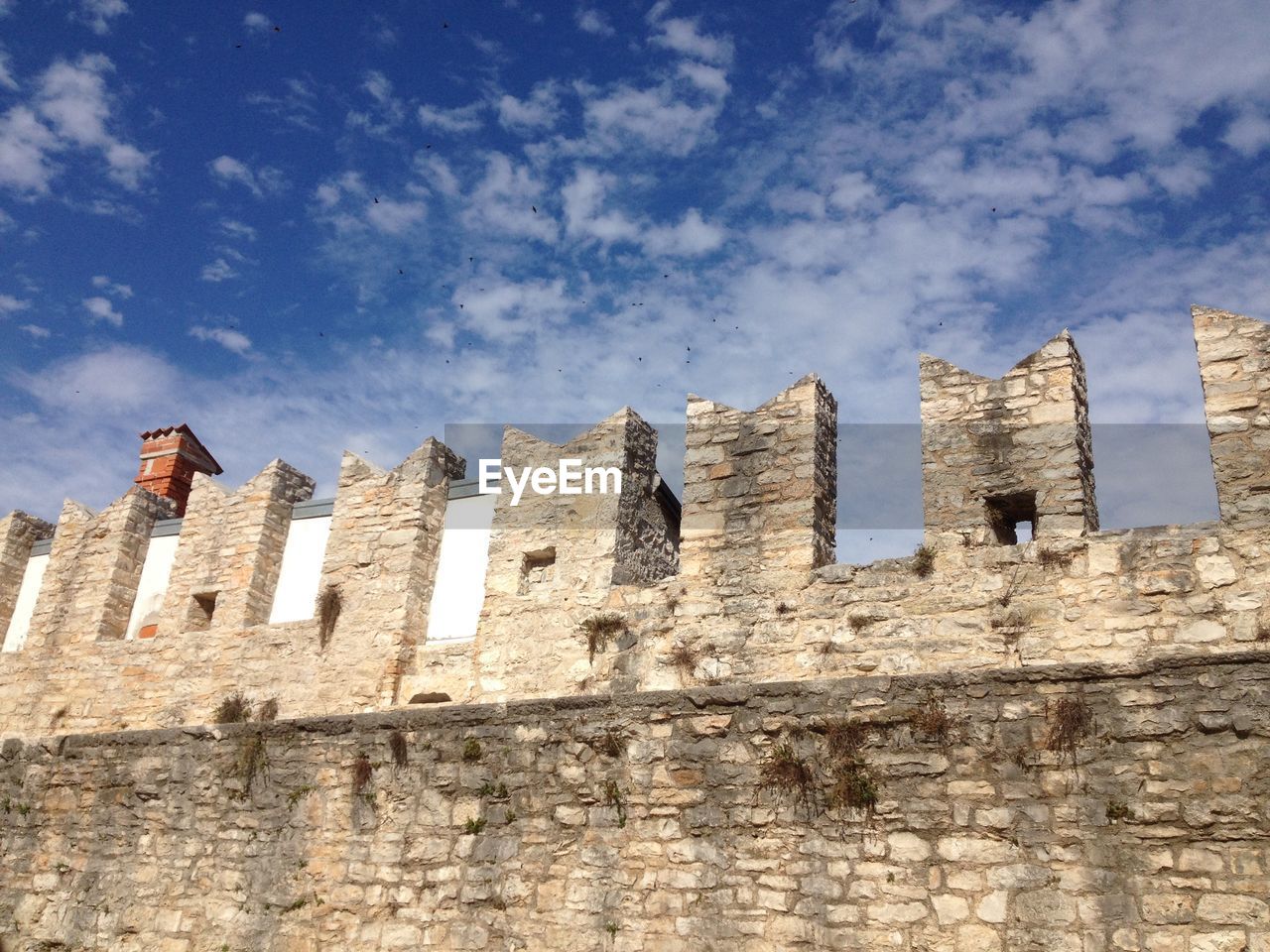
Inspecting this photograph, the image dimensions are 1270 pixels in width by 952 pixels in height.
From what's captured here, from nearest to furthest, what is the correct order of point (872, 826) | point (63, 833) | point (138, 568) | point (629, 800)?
1. point (872, 826)
2. point (629, 800)
3. point (63, 833)
4. point (138, 568)

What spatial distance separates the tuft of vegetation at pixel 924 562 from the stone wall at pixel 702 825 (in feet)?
7.87

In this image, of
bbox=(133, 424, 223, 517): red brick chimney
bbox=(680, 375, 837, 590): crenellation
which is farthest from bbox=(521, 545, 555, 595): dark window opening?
bbox=(133, 424, 223, 517): red brick chimney

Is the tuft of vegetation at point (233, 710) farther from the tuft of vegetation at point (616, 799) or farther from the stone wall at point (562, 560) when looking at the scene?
the tuft of vegetation at point (616, 799)

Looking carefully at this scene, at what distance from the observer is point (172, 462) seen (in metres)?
16.0

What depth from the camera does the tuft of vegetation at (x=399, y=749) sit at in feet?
26.7

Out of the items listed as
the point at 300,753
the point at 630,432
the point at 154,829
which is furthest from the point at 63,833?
the point at 630,432

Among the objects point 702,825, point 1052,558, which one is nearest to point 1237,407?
point 1052,558

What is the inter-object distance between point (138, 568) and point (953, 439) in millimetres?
9469

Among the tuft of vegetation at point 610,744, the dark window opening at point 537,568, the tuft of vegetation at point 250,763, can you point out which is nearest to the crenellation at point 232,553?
the dark window opening at point 537,568

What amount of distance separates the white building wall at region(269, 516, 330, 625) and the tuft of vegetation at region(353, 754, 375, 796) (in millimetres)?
4311

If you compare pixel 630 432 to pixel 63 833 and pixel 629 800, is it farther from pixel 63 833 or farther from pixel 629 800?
pixel 63 833

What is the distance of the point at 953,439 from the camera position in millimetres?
9547

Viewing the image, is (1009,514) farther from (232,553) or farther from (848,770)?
(232,553)

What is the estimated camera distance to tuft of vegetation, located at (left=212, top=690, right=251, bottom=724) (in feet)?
38.7
